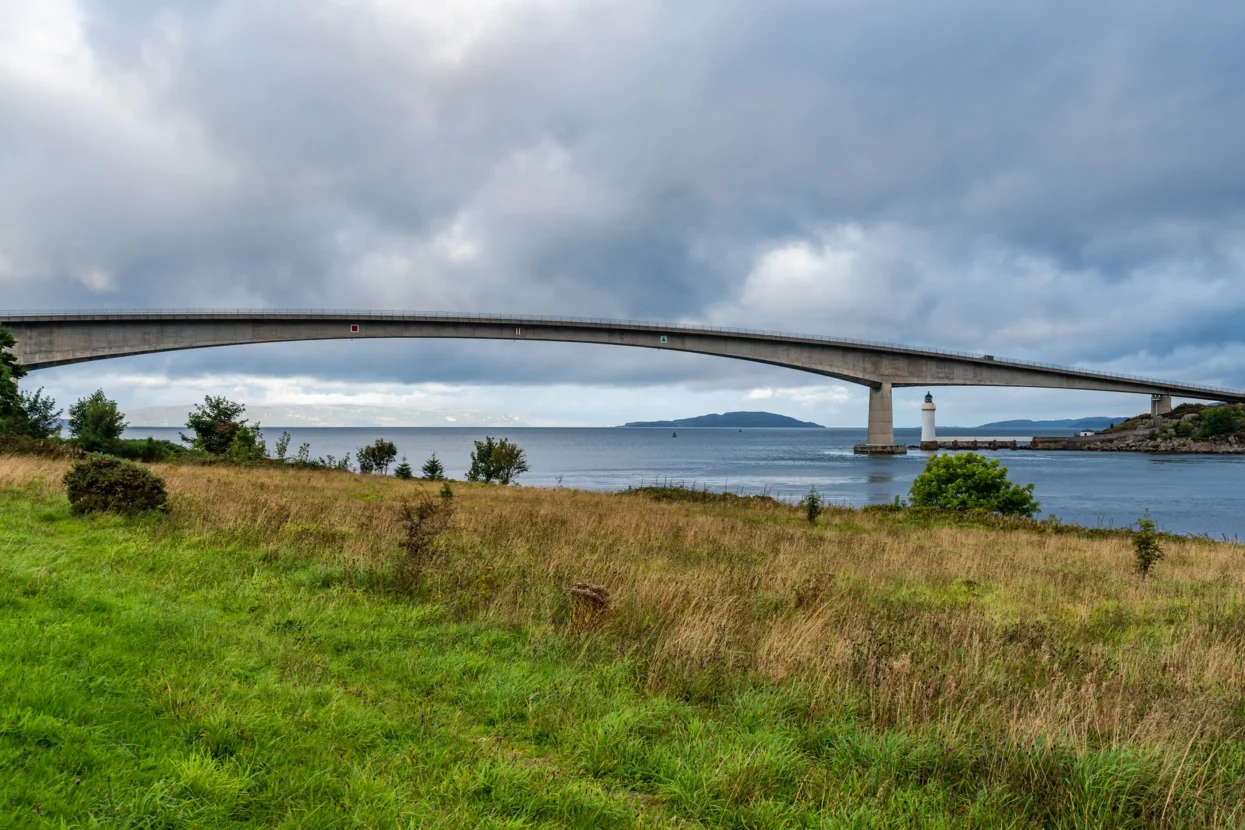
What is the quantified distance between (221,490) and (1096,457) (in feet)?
411

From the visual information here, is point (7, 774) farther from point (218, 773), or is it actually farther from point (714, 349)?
point (714, 349)

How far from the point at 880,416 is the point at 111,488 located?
295ft

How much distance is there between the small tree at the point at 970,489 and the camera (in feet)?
112

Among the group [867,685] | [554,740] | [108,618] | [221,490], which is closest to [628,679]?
[554,740]

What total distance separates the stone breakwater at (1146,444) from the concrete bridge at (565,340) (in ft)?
49.5

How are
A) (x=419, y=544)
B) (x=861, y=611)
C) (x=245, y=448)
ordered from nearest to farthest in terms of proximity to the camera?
(x=861, y=611), (x=419, y=544), (x=245, y=448)

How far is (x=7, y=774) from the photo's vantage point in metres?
3.21

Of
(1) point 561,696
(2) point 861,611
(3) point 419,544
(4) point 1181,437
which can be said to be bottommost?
(2) point 861,611

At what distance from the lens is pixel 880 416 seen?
90.6 metres

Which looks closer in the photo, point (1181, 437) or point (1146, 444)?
point (1181, 437)

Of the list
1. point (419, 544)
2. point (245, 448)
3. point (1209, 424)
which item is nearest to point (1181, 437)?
point (1209, 424)

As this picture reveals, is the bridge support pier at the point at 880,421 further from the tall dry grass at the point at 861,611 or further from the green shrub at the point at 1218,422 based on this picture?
the tall dry grass at the point at 861,611

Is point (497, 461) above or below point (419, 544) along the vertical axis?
below

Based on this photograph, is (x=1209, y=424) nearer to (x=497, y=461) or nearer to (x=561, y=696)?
(x=497, y=461)
